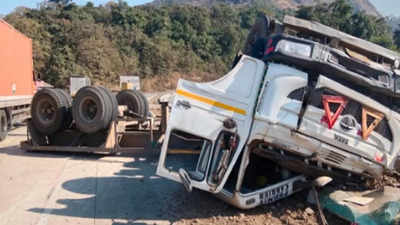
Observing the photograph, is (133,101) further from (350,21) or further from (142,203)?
(350,21)

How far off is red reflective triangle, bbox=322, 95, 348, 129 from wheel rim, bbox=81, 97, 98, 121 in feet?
15.6

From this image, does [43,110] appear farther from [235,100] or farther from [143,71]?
[143,71]

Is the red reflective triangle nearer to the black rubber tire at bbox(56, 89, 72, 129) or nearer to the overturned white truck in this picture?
the overturned white truck

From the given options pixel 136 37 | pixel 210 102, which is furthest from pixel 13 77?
pixel 136 37

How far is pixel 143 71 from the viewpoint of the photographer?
3894cm

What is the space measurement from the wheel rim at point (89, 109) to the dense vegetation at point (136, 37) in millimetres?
25179

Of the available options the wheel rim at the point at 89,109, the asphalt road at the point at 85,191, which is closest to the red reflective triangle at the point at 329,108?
the asphalt road at the point at 85,191

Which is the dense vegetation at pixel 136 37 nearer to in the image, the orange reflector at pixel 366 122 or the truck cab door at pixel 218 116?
the truck cab door at pixel 218 116

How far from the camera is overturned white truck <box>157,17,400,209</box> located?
10.9 ft

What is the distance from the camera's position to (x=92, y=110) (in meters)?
6.38

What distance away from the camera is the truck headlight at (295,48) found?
3.40 m

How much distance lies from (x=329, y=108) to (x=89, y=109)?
494 centimetres

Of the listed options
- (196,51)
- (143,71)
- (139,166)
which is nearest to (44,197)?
(139,166)

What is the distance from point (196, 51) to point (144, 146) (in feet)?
140
